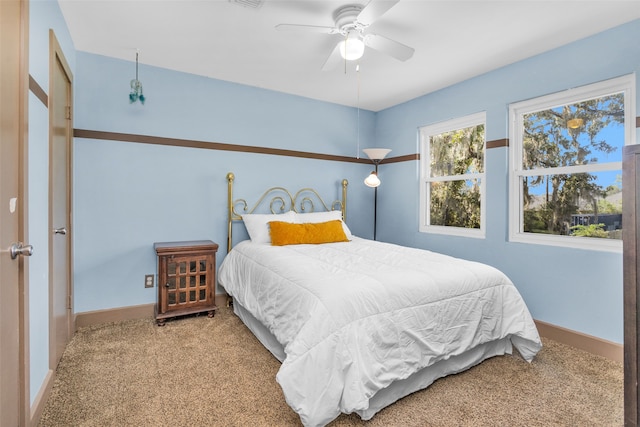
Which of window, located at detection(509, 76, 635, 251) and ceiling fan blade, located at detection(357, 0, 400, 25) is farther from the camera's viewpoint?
window, located at detection(509, 76, 635, 251)

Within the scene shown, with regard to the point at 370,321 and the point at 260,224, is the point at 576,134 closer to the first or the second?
the point at 370,321

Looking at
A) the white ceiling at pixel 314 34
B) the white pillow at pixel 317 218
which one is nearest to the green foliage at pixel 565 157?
the white ceiling at pixel 314 34

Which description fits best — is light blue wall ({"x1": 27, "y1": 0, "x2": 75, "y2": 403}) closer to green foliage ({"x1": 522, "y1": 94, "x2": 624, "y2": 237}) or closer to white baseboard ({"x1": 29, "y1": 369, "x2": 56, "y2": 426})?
white baseboard ({"x1": 29, "y1": 369, "x2": 56, "y2": 426})

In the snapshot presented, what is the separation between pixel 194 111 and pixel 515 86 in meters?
3.24

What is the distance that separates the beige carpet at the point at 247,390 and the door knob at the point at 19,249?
0.98 meters

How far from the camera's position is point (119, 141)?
3066 millimetres

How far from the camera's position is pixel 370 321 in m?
1.72

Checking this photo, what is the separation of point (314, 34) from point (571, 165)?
2462 millimetres

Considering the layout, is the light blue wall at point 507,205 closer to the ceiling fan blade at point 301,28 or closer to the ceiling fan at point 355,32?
the ceiling fan at point 355,32

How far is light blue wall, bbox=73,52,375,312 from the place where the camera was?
295cm

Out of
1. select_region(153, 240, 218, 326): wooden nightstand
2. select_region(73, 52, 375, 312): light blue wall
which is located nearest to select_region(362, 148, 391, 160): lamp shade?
select_region(73, 52, 375, 312): light blue wall

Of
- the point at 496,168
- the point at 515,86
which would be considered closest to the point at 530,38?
the point at 515,86

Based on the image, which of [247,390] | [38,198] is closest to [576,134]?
[247,390]

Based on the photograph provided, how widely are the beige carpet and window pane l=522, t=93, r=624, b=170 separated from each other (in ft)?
5.26
